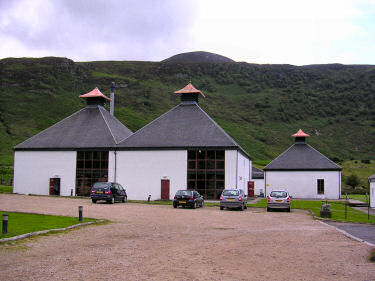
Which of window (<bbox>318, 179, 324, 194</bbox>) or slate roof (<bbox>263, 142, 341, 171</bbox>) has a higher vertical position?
slate roof (<bbox>263, 142, 341, 171</bbox>)

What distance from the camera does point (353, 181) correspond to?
68625 millimetres

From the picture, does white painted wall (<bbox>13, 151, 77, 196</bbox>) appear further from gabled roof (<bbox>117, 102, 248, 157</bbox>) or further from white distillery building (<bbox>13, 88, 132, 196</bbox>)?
gabled roof (<bbox>117, 102, 248, 157</bbox>)

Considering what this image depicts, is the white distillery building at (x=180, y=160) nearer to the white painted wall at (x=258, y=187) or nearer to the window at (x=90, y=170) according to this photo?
the window at (x=90, y=170)

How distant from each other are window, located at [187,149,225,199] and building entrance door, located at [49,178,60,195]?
13.8 m

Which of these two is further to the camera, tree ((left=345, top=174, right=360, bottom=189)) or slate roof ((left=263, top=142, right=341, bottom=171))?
tree ((left=345, top=174, right=360, bottom=189))

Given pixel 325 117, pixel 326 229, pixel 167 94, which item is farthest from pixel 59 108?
pixel 326 229

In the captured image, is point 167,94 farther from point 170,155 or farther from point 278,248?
point 278,248

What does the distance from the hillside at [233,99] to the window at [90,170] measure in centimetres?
4523

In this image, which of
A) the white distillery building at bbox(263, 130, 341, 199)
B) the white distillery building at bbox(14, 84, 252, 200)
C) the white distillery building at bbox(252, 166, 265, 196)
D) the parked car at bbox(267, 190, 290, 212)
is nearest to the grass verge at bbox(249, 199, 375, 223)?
the parked car at bbox(267, 190, 290, 212)

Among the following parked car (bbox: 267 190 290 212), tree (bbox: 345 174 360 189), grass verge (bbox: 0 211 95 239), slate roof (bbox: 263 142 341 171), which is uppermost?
slate roof (bbox: 263 142 341 171)

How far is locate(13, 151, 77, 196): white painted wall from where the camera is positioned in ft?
150

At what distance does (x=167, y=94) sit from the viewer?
508 feet

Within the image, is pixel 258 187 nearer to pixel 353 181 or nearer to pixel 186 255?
pixel 353 181

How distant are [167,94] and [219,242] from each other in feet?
466
